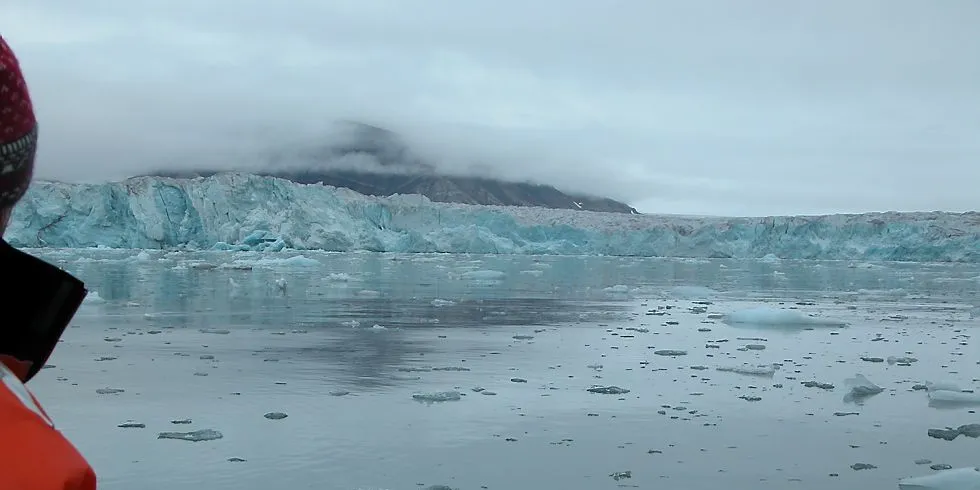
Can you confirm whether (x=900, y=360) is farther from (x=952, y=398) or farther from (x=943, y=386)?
(x=952, y=398)

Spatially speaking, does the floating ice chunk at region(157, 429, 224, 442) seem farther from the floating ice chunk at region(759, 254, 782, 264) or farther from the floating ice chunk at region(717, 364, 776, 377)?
the floating ice chunk at region(759, 254, 782, 264)

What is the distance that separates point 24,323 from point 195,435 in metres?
4.09

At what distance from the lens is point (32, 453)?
A: 67cm

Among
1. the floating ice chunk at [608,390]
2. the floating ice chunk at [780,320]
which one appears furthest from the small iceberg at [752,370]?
the floating ice chunk at [780,320]

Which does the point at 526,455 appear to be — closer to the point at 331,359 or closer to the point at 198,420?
the point at 198,420

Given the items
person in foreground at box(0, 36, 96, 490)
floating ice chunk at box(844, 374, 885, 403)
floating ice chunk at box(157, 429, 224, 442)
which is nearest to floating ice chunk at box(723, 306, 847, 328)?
floating ice chunk at box(844, 374, 885, 403)

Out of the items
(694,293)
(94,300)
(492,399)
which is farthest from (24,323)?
(694,293)

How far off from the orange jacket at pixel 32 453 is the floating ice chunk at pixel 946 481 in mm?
4144

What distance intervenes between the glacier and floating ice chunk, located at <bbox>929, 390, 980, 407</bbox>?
3371 cm

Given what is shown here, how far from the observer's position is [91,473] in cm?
74

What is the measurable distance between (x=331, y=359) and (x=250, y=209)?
1312 inches

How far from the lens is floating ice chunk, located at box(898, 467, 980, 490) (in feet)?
13.2

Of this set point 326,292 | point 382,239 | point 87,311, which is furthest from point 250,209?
point 87,311

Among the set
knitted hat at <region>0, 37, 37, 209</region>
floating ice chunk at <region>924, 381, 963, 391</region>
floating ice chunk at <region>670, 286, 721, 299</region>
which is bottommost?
floating ice chunk at <region>670, 286, 721, 299</region>
